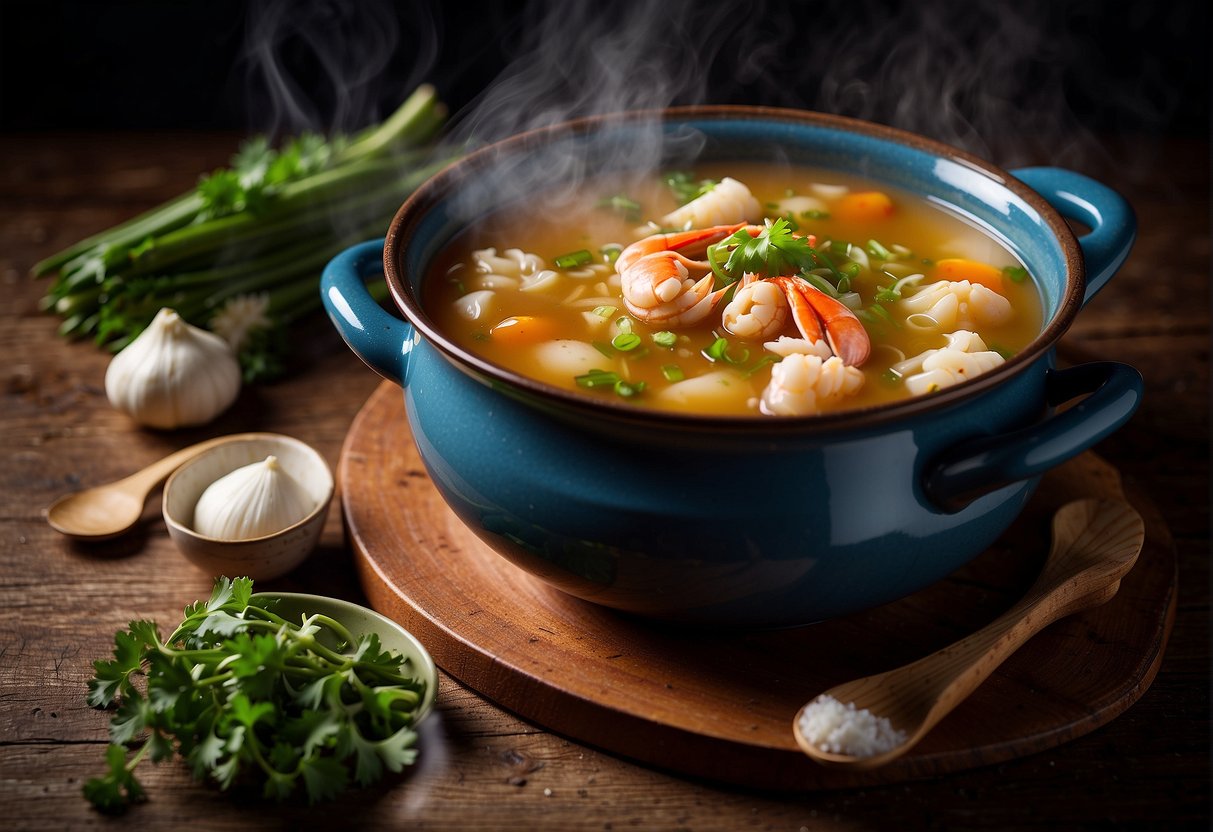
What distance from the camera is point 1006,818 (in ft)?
6.59

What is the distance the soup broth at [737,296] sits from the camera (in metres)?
2.17

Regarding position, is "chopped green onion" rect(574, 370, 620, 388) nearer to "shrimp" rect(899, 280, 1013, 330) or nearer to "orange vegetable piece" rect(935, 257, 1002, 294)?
"shrimp" rect(899, 280, 1013, 330)

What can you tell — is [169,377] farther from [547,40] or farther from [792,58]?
[792,58]

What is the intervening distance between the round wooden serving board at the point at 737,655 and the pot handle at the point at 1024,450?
398mm

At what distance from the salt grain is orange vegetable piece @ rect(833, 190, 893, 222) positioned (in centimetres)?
126

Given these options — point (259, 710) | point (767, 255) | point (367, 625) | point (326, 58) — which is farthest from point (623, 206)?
point (326, 58)

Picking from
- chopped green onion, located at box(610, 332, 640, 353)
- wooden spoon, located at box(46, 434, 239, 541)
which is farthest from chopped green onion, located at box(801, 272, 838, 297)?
wooden spoon, located at box(46, 434, 239, 541)

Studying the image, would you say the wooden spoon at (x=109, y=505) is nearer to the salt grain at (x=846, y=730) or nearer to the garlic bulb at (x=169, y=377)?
the garlic bulb at (x=169, y=377)

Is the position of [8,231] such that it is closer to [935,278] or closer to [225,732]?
A: [225,732]

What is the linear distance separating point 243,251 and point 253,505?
1.29 metres

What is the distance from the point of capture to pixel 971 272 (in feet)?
8.39

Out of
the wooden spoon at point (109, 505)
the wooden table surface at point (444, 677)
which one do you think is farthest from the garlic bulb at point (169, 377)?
the wooden spoon at point (109, 505)

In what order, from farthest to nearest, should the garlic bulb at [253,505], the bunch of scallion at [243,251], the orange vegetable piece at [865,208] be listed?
1. the bunch of scallion at [243,251]
2. the orange vegetable piece at [865,208]
3. the garlic bulb at [253,505]

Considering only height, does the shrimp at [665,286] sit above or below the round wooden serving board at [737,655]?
above
